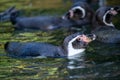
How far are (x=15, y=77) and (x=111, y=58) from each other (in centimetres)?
248

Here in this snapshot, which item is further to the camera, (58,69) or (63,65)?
(63,65)

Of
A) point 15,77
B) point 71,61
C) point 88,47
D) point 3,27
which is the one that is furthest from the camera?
point 3,27

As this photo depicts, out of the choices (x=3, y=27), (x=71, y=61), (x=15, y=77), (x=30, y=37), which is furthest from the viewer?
(x=3, y=27)

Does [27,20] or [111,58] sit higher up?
[27,20]

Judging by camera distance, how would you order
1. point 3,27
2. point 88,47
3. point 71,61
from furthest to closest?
point 3,27
point 88,47
point 71,61

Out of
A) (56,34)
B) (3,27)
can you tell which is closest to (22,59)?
(56,34)

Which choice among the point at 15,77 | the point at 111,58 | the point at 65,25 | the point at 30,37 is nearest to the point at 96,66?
the point at 111,58

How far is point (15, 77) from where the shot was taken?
1056 cm

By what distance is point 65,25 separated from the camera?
16.7 metres

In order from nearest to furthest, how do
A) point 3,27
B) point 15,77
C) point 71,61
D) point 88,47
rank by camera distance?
point 15,77
point 71,61
point 88,47
point 3,27

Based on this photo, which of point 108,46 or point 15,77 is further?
point 108,46

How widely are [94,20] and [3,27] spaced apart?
301cm

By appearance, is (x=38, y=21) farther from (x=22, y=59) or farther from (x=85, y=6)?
(x=22, y=59)

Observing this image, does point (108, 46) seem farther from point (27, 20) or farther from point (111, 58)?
point (27, 20)
